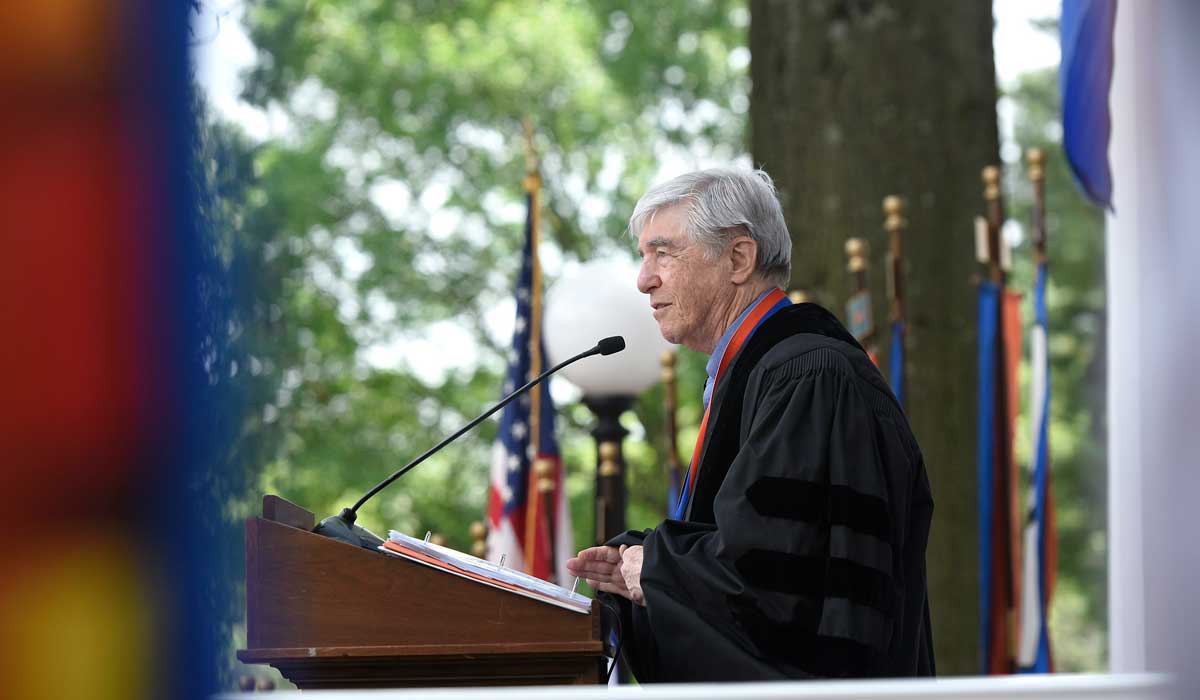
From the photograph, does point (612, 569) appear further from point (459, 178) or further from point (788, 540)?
point (459, 178)

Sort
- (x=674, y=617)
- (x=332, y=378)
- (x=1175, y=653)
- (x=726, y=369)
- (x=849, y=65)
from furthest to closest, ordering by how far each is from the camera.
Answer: (x=332, y=378) → (x=849, y=65) → (x=726, y=369) → (x=674, y=617) → (x=1175, y=653)

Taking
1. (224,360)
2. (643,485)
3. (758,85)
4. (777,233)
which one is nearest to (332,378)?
(643,485)

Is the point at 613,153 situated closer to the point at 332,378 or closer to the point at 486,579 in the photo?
the point at 332,378

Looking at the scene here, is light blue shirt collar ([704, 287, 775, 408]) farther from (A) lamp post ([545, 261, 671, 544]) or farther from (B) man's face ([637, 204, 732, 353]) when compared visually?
(A) lamp post ([545, 261, 671, 544])

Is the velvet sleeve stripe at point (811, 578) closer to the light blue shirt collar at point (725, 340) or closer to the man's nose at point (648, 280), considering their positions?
the light blue shirt collar at point (725, 340)

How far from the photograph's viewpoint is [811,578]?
285 cm

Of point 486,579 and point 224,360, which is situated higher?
point 224,360

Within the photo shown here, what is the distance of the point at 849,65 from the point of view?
723 cm

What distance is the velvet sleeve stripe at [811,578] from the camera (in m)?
2.81

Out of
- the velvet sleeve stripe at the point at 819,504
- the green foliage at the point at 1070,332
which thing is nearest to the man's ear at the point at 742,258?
the velvet sleeve stripe at the point at 819,504

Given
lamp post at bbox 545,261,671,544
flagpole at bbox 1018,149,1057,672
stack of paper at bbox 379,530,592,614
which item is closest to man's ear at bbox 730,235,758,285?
stack of paper at bbox 379,530,592,614

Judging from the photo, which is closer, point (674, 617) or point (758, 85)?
point (674, 617)

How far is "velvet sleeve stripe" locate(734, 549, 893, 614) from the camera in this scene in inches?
111

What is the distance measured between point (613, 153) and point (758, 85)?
20.2ft
